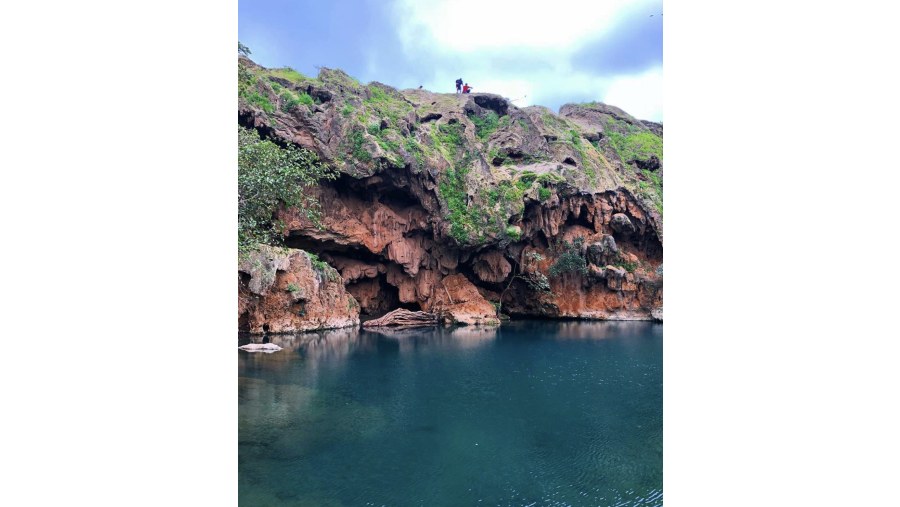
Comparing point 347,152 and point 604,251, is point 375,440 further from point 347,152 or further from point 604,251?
point 604,251

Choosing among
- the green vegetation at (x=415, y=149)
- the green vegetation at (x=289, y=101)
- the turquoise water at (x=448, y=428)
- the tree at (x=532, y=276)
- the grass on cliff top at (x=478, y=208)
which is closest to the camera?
the turquoise water at (x=448, y=428)

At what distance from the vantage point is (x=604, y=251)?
30.2m

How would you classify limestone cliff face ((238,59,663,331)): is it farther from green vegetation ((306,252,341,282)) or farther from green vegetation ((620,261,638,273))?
green vegetation ((306,252,341,282))

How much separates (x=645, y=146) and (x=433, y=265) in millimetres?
23032

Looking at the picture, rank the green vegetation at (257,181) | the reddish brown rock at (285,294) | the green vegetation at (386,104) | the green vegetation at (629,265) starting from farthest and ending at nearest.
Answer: the green vegetation at (629,265)
the green vegetation at (386,104)
the reddish brown rock at (285,294)
the green vegetation at (257,181)

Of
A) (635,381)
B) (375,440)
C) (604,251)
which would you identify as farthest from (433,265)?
(375,440)

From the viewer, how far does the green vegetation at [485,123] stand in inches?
1348

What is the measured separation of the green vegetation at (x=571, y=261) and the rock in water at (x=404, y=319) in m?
8.72

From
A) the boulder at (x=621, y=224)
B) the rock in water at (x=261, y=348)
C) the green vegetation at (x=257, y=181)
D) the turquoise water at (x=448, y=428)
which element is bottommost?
the turquoise water at (x=448, y=428)

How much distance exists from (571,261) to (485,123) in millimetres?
12928

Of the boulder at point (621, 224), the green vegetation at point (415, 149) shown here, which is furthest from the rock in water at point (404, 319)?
the boulder at point (621, 224)

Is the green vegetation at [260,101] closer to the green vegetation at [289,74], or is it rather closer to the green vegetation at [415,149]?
the green vegetation at [289,74]

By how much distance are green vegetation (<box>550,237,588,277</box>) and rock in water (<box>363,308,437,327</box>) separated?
28.6ft

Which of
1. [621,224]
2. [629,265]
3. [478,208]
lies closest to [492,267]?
[478,208]
